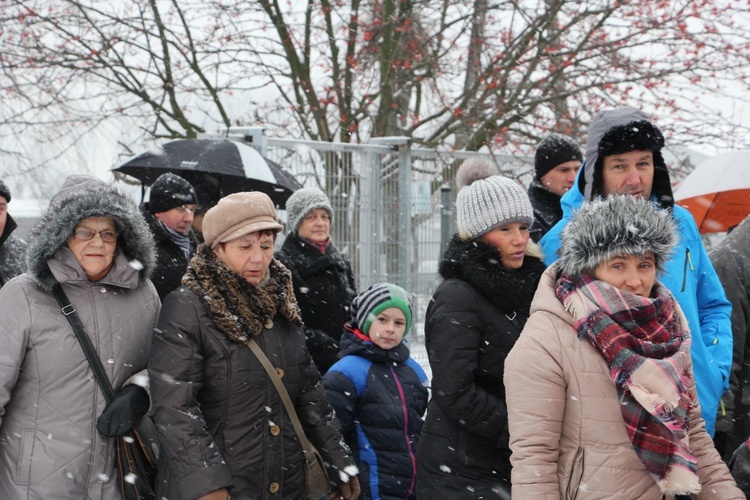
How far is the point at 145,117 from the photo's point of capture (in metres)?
11.2

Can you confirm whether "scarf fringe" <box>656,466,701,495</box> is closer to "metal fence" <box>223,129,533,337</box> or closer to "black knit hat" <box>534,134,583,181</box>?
"black knit hat" <box>534,134,583,181</box>

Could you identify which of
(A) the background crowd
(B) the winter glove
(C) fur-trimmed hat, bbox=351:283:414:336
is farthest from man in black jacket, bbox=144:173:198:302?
(B) the winter glove

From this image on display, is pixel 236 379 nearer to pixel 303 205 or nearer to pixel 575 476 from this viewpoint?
pixel 575 476

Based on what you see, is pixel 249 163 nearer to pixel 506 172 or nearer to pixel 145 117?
pixel 506 172

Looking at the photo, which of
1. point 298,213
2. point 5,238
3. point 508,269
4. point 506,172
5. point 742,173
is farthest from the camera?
point 506,172

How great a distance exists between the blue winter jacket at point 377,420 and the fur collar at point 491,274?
1.01 m

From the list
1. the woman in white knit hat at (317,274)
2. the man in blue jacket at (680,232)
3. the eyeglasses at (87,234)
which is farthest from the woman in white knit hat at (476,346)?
the woman in white knit hat at (317,274)

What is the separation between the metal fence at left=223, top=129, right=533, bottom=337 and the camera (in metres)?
8.27

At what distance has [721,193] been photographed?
21.4ft

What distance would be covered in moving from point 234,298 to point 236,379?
0.33 m

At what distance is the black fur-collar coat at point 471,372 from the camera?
323 cm

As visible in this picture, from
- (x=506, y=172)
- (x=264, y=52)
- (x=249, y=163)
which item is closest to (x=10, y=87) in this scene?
(x=264, y=52)

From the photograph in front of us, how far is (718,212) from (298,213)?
3372 millimetres

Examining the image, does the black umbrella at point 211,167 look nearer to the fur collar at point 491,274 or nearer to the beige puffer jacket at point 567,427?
→ the fur collar at point 491,274
